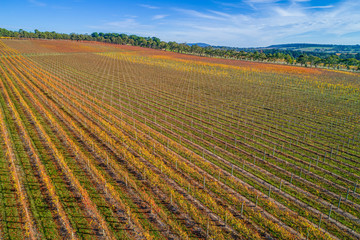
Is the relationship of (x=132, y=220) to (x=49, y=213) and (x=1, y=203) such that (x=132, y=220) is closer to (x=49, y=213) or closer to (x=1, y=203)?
(x=49, y=213)

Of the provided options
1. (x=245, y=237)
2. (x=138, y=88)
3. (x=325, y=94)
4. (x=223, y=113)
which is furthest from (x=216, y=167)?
(x=325, y=94)

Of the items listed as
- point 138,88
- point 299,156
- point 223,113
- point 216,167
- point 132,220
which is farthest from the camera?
point 138,88

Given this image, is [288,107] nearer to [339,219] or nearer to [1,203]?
[339,219]

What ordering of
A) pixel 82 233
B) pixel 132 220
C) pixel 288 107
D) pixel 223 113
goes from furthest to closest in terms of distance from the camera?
pixel 288 107, pixel 223 113, pixel 132 220, pixel 82 233

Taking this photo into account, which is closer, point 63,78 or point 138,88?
point 138,88

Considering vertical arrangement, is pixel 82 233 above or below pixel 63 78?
below

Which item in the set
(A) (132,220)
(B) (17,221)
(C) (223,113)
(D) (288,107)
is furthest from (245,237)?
(D) (288,107)
